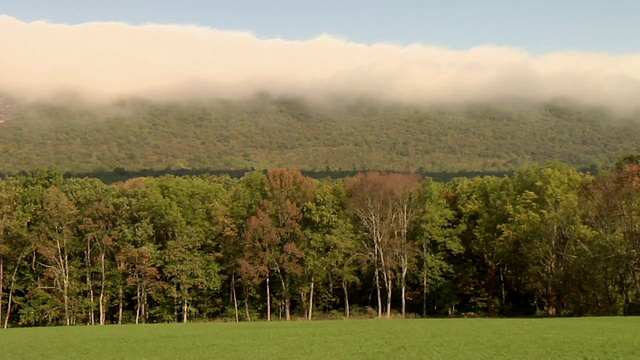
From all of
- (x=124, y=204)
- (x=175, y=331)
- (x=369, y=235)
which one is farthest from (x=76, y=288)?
(x=369, y=235)

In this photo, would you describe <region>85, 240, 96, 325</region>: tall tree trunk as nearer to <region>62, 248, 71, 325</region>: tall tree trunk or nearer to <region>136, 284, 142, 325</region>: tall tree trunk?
<region>62, 248, 71, 325</region>: tall tree trunk

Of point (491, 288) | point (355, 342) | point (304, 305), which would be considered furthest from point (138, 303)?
point (491, 288)

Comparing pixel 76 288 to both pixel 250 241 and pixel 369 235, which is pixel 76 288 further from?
pixel 369 235

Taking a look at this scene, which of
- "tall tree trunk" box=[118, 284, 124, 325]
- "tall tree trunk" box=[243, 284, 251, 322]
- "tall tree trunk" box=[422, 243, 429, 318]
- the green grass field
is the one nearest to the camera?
the green grass field

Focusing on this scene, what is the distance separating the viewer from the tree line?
246 feet

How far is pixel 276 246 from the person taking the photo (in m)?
78.7

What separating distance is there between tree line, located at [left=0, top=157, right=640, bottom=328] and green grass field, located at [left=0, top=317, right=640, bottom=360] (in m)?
20.7

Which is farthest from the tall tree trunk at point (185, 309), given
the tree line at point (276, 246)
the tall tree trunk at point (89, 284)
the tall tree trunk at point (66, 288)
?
the tall tree trunk at point (66, 288)

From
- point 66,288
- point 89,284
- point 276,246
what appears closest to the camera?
point 66,288

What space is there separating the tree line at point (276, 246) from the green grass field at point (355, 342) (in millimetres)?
20697

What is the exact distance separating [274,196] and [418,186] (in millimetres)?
18463

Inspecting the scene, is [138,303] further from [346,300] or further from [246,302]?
[346,300]

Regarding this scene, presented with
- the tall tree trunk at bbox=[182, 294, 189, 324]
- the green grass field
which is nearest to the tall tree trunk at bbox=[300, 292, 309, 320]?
the tall tree trunk at bbox=[182, 294, 189, 324]

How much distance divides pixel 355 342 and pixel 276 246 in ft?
123
